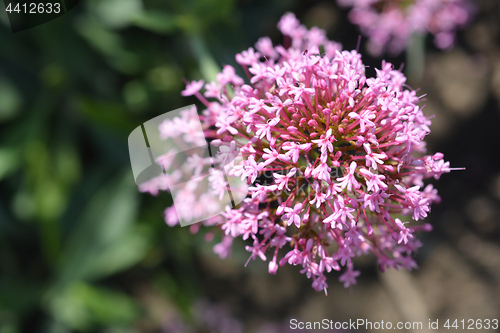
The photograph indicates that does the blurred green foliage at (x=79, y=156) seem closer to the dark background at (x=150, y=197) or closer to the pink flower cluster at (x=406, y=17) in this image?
the dark background at (x=150, y=197)

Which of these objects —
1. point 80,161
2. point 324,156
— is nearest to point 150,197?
point 80,161

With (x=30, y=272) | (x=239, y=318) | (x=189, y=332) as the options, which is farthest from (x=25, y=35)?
(x=239, y=318)

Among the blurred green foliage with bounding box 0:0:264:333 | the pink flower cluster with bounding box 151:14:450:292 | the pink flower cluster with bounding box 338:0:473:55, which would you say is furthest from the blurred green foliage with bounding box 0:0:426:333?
the pink flower cluster with bounding box 151:14:450:292

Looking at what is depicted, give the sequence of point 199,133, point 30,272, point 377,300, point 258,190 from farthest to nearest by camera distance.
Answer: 1. point 377,300
2. point 30,272
3. point 199,133
4. point 258,190

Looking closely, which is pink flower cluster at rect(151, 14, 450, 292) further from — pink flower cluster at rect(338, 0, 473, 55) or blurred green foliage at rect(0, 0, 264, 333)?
pink flower cluster at rect(338, 0, 473, 55)

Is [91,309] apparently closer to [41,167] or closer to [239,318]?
[41,167]

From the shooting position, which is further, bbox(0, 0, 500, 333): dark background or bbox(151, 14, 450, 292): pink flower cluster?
bbox(0, 0, 500, 333): dark background
